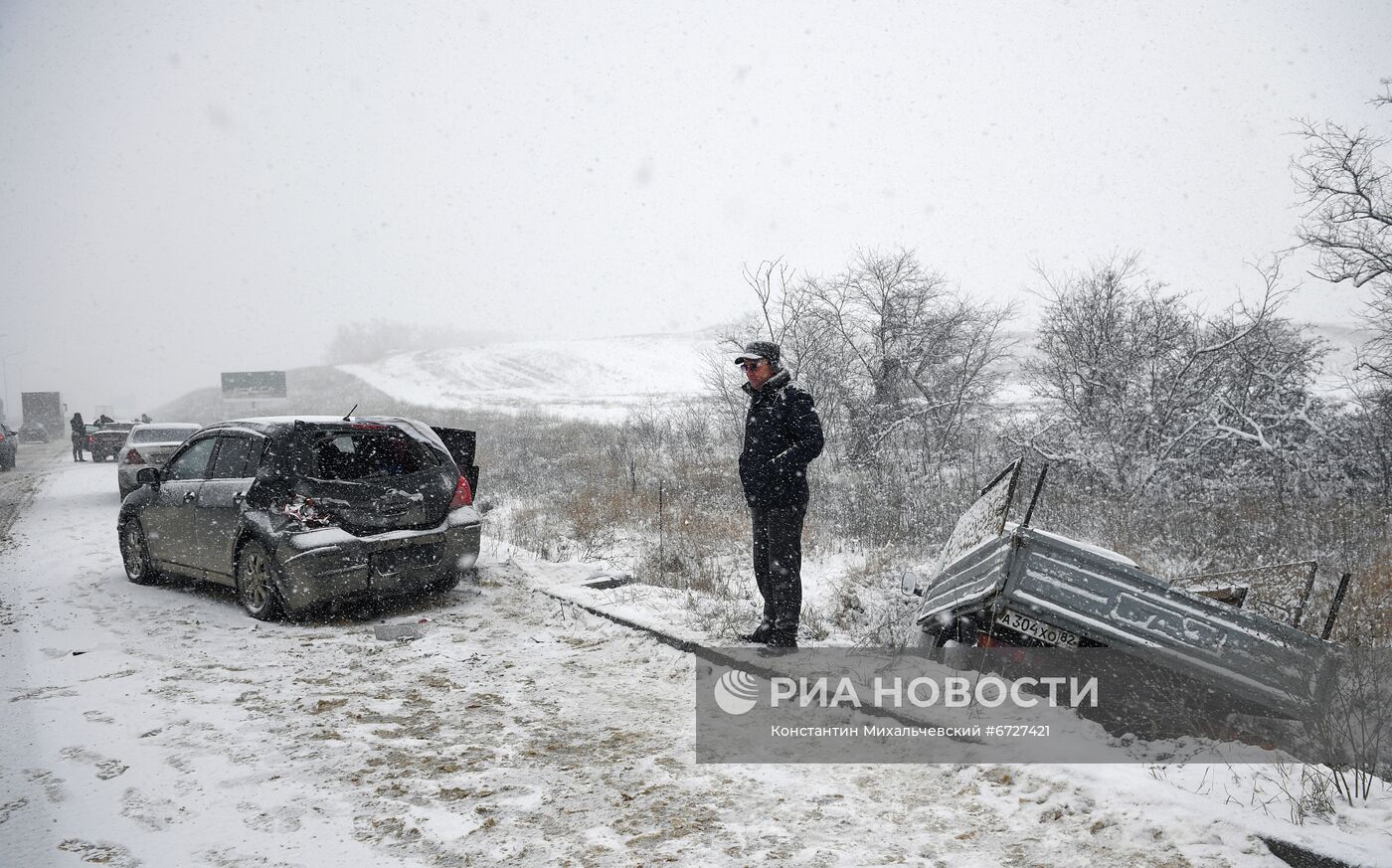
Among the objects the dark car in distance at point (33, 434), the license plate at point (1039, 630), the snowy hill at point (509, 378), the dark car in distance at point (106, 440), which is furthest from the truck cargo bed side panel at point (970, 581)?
the dark car in distance at point (33, 434)

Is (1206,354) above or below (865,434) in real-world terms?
above

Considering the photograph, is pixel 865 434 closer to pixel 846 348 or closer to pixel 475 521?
pixel 846 348

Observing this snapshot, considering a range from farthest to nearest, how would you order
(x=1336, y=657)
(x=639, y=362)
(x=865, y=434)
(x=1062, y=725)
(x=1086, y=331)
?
1. (x=639, y=362)
2. (x=865, y=434)
3. (x=1086, y=331)
4. (x=1062, y=725)
5. (x=1336, y=657)

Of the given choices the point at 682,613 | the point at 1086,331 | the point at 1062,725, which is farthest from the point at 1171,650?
the point at 1086,331

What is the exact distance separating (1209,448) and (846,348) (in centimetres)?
760

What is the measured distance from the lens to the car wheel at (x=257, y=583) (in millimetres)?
6027

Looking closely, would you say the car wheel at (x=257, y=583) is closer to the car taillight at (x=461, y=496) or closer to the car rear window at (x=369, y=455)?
the car rear window at (x=369, y=455)

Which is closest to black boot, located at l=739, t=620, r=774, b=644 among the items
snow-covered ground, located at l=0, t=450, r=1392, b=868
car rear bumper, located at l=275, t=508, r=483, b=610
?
snow-covered ground, located at l=0, t=450, r=1392, b=868

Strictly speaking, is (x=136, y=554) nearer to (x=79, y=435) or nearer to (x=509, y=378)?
(x=79, y=435)

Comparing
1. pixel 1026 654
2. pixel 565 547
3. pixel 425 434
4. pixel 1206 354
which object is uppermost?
pixel 1206 354

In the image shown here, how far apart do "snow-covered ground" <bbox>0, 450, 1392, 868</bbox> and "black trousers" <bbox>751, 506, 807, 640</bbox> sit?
28.9 inches

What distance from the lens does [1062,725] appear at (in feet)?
12.5

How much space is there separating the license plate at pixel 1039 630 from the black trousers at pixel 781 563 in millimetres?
1481

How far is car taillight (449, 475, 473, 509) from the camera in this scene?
22.1ft
